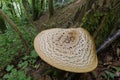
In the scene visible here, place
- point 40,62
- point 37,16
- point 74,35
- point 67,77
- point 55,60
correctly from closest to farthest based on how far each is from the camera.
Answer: point 55,60, point 74,35, point 67,77, point 40,62, point 37,16

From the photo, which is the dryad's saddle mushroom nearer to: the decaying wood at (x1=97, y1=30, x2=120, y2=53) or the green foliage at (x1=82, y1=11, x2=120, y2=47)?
the green foliage at (x1=82, y1=11, x2=120, y2=47)

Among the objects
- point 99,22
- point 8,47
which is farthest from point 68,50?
point 8,47

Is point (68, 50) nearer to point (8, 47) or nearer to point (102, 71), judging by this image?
point (102, 71)

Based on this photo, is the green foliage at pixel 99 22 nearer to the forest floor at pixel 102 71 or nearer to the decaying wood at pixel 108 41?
the decaying wood at pixel 108 41

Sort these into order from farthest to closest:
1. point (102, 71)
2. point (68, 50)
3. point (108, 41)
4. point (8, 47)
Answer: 1. point (8, 47)
2. point (108, 41)
3. point (102, 71)
4. point (68, 50)

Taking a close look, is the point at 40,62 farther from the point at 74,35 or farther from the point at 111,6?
the point at 111,6

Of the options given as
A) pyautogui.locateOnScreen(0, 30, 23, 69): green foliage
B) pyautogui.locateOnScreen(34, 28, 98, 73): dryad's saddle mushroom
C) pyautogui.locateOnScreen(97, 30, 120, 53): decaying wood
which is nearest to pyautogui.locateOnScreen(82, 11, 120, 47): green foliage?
pyautogui.locateOnScreen(97, 30, 120, 53): decaying wood

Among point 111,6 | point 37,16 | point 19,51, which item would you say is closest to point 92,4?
point 111,6

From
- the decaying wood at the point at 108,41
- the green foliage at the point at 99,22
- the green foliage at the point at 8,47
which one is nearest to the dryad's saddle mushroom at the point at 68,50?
the green foliage at the point at 99,22

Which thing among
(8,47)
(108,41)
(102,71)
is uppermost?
(108,41)
